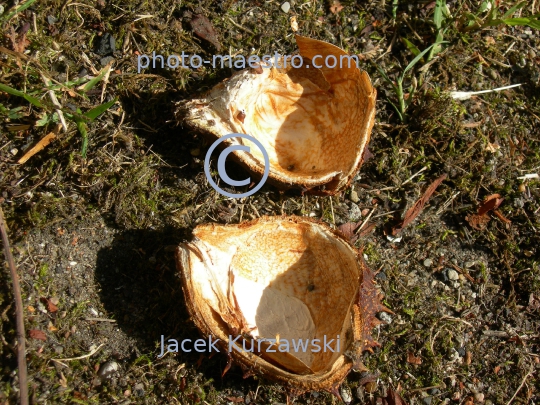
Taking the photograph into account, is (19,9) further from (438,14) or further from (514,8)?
(514,8)

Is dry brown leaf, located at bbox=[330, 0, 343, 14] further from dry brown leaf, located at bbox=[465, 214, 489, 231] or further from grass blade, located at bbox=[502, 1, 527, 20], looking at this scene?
dry brown leaf, located at bbox=[465, 214, 489, 231]

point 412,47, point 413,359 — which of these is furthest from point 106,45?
point 413,359

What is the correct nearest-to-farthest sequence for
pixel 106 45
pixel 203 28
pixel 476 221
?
pixel 106 45
pixel 203 28
pixel 476 221

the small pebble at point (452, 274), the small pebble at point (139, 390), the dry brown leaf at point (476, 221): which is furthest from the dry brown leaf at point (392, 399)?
the small pebble at point (139, 390)

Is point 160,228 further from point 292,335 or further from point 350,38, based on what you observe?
point 350,38

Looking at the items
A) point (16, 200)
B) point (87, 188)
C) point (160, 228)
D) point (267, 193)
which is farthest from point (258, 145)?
point (16, 200)

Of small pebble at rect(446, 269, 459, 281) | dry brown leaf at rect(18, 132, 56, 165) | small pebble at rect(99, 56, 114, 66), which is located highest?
small pebble at rect(99, 56, 114, 66)

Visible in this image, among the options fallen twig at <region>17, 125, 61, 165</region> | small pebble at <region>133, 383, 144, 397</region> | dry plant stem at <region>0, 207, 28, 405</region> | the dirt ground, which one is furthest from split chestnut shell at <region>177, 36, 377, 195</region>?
small pebble at <region>133, 383, 144, 397</region>
